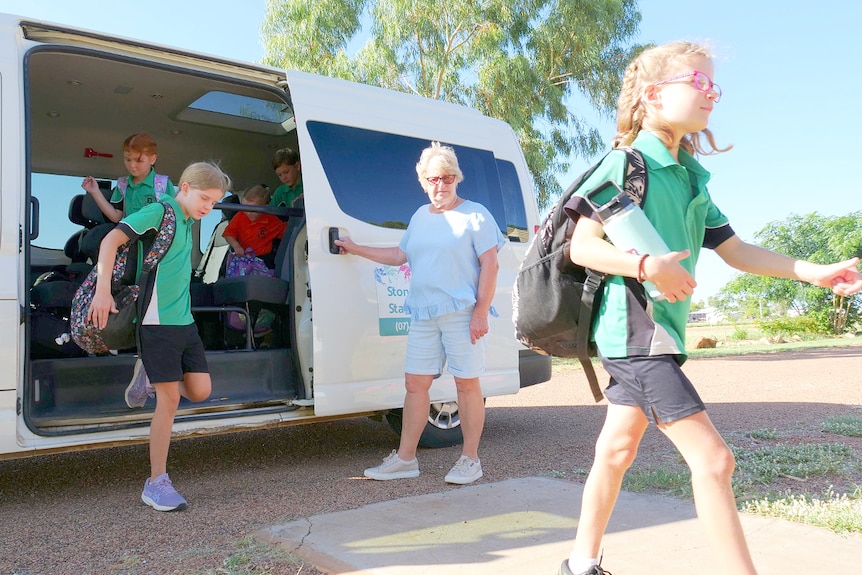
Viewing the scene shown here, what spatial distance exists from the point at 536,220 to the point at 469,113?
0.92 metres

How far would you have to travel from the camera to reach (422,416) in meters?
4.27

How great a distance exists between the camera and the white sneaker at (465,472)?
407 centimetres

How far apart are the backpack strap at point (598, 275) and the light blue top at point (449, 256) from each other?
181cm

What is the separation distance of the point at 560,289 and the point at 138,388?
8.27 feet

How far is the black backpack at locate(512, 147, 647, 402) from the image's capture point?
2.27 m

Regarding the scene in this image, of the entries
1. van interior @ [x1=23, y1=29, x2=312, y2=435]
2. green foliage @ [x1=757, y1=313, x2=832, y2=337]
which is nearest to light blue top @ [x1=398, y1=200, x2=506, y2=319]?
van interior @ [x1=23, y1=29, x2=312, y2=435]

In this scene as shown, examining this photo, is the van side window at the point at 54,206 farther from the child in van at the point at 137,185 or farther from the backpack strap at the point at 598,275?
the backpack strap at the point at 598,275

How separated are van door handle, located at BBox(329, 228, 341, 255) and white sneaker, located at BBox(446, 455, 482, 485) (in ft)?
4.45

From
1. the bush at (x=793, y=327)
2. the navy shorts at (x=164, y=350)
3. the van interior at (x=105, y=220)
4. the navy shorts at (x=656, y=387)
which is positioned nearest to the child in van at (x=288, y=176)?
the van interior at (x=105, y=220)

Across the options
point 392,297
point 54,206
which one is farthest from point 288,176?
point 54,206

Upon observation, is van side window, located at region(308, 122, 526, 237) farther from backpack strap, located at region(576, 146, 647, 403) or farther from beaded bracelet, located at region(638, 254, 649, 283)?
beaded bracelet, located at region(638, 254, 649, 283)

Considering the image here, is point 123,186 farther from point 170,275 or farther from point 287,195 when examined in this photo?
point 170,275

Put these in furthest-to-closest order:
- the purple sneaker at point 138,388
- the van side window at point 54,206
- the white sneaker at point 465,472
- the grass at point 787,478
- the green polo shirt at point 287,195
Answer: the van side window at point 54,206
the green polo shirt at point 287,195
the white sneaker at point 465,472
the purple sneaker at point 138,388
the grass at point 787,478

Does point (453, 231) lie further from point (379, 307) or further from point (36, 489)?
point (36, 489)
